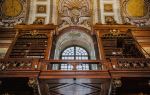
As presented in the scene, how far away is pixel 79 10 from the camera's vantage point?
1047cm

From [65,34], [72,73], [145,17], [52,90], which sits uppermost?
[145,17]


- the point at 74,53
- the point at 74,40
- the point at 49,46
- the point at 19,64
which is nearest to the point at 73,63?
the point at 49,46

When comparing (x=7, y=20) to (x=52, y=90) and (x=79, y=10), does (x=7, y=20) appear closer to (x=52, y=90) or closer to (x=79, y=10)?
(x=79, y=10)

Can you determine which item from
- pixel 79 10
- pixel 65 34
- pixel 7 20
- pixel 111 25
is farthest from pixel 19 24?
pixel 111 25

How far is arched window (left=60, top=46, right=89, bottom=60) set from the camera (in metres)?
9.99

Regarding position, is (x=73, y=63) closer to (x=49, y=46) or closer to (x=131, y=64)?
(x=49, y=46)

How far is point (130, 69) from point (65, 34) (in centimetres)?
379

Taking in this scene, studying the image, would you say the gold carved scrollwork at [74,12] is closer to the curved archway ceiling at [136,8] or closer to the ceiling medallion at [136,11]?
the ceiling medallion at [136,11]

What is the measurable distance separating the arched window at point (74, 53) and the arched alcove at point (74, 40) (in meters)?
0.13

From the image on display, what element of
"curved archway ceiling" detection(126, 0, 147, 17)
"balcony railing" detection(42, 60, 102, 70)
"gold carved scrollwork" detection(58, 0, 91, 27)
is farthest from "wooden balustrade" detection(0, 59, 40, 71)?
"curved archway ceiling" detection(126, 0, 147, 17)

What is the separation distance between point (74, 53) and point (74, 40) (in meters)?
0.51

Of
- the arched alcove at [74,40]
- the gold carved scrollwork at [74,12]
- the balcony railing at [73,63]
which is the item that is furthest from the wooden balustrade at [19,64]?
the gold carved scrollwork at [74,12]

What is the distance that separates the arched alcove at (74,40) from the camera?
9.76 m

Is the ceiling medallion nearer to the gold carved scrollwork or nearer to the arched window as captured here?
the gold carved scrollwork
